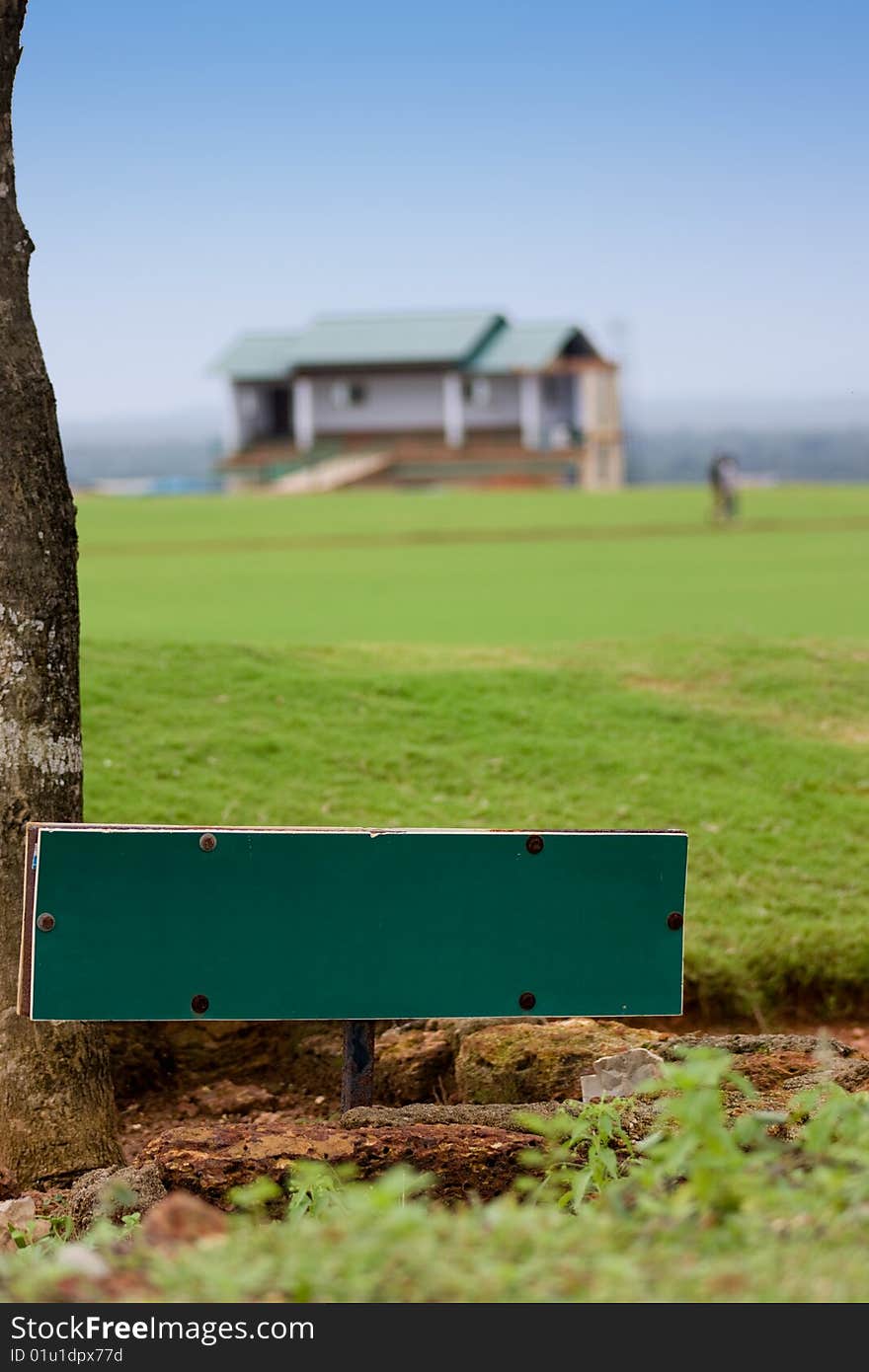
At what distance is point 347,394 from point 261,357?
398 centimetres

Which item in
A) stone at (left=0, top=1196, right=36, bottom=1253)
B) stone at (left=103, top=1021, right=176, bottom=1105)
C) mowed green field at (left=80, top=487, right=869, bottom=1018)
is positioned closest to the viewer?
stone at (left=0, top=1196, right=36, bottom=1253)

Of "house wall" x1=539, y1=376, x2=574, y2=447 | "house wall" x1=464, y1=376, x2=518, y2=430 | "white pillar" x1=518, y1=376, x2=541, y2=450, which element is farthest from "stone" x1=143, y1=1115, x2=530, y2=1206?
"house wall" x1=464, y1=376, x2=518, y2=430

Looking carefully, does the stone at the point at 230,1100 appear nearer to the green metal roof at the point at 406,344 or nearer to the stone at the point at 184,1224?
the stone at the point at 184,1224

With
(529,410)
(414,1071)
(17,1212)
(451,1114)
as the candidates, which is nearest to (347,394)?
(529,410)

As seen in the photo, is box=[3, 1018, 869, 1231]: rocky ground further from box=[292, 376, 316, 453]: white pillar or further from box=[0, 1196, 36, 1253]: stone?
box=[292, 376, 316, 453]: white pillar

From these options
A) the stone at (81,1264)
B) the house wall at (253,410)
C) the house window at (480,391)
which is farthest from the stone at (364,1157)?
the house wall at (253,410)

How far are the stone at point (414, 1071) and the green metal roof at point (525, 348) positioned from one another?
2570 inches

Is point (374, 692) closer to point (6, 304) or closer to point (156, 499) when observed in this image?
point (6, 304)

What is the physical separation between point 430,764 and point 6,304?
451 cm

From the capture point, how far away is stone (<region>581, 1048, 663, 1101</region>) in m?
4.68

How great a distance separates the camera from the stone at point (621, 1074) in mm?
4676

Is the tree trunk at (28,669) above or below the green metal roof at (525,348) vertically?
below

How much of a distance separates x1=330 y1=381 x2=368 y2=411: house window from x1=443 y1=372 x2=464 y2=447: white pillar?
12.6ft
